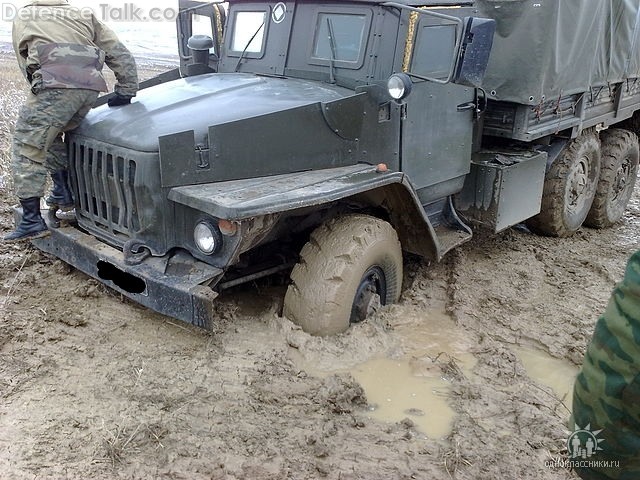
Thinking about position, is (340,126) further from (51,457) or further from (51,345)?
(51,457)

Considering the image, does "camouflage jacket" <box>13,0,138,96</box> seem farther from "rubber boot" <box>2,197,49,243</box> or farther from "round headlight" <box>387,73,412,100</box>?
"round headlight" <box>387,73,412,100</box>

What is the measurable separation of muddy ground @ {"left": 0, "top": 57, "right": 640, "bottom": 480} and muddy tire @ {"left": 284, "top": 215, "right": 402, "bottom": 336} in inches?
4.1

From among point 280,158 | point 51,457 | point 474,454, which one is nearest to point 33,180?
point 280,158

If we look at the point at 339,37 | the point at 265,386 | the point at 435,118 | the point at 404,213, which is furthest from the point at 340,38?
the point at 265,386

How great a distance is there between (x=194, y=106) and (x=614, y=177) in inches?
185

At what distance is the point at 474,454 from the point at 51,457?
1.78 metres

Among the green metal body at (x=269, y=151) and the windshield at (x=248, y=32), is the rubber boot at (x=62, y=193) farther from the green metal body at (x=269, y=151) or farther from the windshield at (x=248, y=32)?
the windshield at (x=248, y=32)

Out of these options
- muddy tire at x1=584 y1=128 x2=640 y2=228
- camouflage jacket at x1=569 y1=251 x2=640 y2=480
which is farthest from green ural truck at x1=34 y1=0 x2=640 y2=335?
camouflage jacket at x1=569 y1=251 x2=640 y2=480

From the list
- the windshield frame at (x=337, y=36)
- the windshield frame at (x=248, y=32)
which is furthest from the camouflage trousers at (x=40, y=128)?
the windshield frame at (x=337, y=36)

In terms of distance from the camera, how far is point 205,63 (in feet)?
16.1

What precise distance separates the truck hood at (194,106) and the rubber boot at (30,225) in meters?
0.52

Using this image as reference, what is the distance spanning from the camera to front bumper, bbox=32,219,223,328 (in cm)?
313

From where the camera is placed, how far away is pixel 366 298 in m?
3.91

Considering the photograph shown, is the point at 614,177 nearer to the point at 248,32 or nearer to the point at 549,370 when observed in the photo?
the point at 549,370
